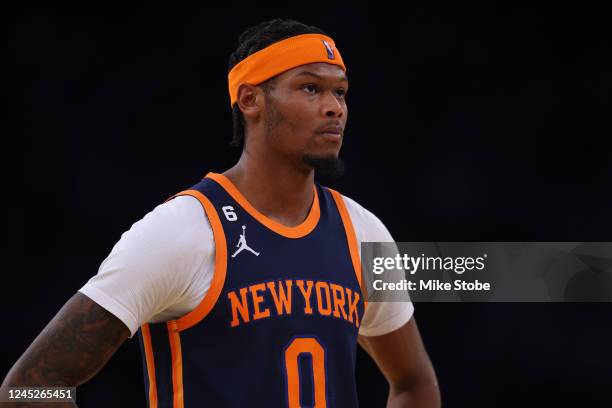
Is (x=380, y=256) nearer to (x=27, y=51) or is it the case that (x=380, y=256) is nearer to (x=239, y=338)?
(x=239, y=338)

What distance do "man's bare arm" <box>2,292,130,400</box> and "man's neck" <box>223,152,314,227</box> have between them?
0.62m

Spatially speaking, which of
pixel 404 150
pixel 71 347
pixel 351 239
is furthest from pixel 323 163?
pixel 404 150

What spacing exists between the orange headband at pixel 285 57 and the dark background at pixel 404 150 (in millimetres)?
2754

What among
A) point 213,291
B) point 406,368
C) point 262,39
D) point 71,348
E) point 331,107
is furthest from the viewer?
point 406,368

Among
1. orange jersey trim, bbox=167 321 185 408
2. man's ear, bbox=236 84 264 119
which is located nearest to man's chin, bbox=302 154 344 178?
man's ear, bbox=236 84 264 119

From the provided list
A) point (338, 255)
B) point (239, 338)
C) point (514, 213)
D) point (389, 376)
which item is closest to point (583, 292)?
point (514, 213)

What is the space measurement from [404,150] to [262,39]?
313 centimetres

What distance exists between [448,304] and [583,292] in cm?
81

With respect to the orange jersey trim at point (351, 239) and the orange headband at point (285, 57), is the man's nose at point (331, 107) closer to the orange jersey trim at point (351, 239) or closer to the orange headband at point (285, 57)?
the orange headband at point (285, 57)

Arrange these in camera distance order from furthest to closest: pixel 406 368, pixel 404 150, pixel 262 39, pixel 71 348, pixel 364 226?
pixel 404 150
pixel 406 368
pixel 364 226
pixel 262 39
pixel 71 348

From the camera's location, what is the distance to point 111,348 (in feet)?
8.57

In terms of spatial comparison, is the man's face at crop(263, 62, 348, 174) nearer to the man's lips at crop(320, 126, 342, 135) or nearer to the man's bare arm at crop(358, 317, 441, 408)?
the man's lips at crop(320, 126, 342, 135)

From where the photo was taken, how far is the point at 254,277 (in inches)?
111

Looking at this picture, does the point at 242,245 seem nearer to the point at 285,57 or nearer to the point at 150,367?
the point at 150,367
